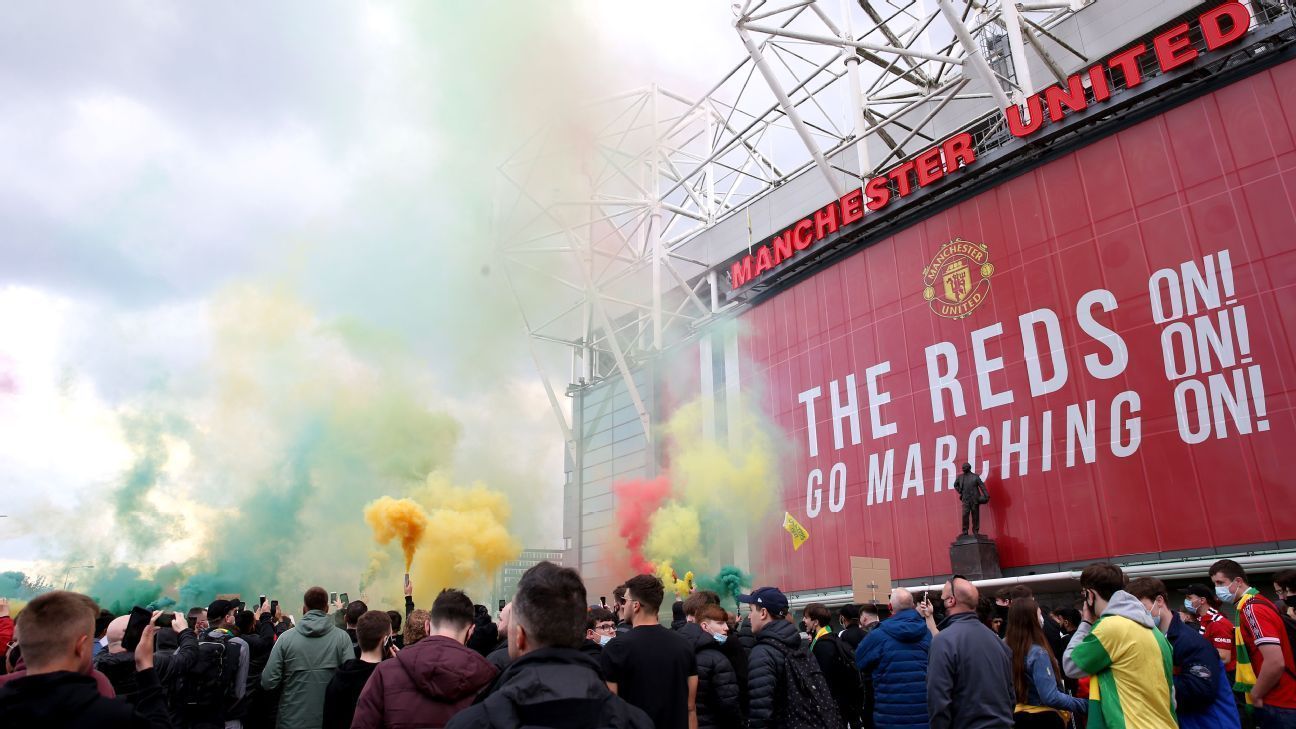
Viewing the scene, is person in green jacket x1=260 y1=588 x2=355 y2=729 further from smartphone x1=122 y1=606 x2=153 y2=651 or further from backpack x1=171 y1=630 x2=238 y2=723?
smartphone x1=122 y1=606 x2=153 y2=651

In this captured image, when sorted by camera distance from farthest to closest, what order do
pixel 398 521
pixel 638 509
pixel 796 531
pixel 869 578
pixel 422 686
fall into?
pixel 638 509 < pixel 398 521 < pixel 796 531 < pixel 869 578 < pixel 422 686

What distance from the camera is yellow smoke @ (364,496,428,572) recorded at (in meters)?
23.0

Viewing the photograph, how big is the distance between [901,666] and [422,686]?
388 centimetres

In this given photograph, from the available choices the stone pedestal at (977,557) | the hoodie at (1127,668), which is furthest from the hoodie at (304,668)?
the stone pedestal at (977,557)

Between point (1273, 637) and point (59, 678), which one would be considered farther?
point (1273, 637)

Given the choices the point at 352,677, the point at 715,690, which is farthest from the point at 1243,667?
the point at 352,677

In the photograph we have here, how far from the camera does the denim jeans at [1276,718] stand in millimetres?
5773

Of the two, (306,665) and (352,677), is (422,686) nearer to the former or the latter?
(352,677)

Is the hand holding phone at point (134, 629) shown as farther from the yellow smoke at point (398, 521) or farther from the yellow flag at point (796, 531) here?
the yellow smoke at point (398, 521)

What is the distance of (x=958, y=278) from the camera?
69.0 feet

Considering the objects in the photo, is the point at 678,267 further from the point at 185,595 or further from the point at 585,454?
the point at 185,595

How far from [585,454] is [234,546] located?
56.8 ft

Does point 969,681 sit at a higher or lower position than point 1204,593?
lower

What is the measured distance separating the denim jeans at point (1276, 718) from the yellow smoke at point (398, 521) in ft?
69.0
